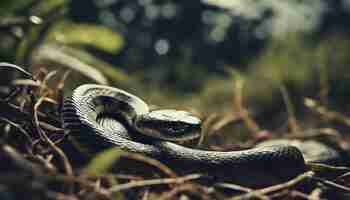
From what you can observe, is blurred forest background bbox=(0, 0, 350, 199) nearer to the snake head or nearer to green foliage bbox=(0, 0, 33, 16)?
green foliage bbox=(0, 0, 33, 16)

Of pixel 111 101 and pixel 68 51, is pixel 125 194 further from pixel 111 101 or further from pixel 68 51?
pixel 68 51

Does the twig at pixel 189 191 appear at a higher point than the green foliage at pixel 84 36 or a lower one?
lower

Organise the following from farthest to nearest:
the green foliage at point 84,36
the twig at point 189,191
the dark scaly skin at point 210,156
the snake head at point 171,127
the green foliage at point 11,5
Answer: the green foliage at point 84,36, the green foliage at point 11,5, the snake head at point 171,127, the dark scaly skin at point 210,156, the twig at point 189,191

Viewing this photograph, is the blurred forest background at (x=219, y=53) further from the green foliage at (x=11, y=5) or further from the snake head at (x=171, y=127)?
the snake head at (x=171, y=127)

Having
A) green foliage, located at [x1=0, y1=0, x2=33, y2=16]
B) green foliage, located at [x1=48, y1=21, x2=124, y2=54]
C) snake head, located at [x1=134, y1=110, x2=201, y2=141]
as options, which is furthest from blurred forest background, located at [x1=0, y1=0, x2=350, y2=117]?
snake head, located at [x1=134, y1=110, x2=201, y2=141]

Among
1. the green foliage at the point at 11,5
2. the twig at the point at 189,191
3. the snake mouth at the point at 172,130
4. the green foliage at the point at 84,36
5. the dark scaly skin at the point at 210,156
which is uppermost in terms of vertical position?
the green foliage at the point at 84,36

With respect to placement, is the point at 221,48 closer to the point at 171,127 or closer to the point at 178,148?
the point at 171,127

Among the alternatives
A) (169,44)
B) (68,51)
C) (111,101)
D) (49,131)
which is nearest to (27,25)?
(68,51)

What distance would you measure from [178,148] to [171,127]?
0.83ft

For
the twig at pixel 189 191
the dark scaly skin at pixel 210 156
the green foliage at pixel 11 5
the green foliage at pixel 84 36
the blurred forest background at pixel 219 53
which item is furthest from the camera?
the blurred forest background at pixel 219 53

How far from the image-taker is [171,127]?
101 inches

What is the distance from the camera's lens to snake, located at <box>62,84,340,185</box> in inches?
87.0

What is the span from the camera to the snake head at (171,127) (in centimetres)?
254

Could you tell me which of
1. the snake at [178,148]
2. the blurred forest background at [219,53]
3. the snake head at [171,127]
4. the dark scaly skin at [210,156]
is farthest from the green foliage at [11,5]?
the snake head at [171,127]
